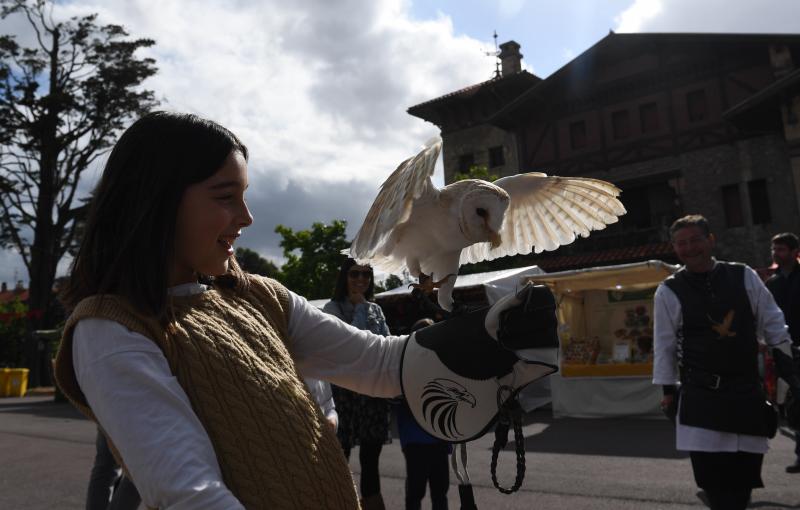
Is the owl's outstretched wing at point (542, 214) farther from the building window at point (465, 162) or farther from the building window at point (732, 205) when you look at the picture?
the building window at point (465, 162)

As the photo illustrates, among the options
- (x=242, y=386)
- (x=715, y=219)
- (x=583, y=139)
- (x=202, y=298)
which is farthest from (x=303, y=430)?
(x=583, y=139)

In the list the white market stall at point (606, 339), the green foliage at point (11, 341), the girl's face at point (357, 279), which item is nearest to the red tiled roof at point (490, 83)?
the white market stall at point (606, 339)

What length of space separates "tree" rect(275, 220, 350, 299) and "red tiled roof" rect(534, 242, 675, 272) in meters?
7.29

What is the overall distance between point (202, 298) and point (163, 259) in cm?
16

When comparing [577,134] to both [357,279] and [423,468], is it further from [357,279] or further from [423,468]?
[423,468]

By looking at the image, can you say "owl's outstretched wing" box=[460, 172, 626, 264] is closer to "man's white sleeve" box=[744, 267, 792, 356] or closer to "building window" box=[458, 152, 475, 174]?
"man's white sleeve" box=[744, 267, 792, 356]

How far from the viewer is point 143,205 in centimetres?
120

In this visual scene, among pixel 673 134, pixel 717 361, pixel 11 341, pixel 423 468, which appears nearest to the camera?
pixel 717 361

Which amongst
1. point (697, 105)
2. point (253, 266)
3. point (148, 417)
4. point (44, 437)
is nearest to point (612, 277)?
point (253, 266)

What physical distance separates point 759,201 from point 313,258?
48.1 ft

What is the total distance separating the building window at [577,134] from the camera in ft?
67.4

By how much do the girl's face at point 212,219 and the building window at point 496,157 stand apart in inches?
893

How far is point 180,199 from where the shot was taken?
123 cm

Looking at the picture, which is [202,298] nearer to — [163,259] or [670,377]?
[163,259]
